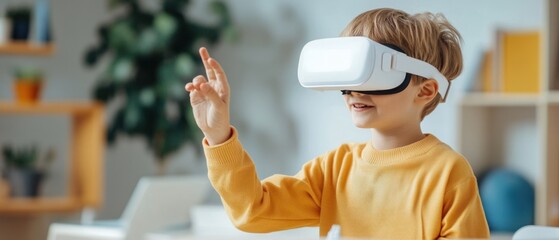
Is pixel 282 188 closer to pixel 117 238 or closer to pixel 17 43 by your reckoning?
pixel 117 238

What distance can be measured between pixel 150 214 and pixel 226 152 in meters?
2.25

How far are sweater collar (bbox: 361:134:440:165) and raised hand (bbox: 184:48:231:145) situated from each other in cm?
21

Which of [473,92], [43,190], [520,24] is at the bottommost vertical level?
[43,190]

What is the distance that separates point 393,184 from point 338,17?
10.4 ft

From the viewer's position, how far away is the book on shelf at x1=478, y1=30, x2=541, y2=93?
12.0 feet

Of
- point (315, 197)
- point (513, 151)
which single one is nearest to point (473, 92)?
point (513, 151)

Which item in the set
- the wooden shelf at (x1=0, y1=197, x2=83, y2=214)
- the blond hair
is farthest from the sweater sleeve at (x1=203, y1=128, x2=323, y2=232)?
the wooden shelf at (x1=0, y1=197, x2=83, y2=214)

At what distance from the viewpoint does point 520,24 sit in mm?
3754

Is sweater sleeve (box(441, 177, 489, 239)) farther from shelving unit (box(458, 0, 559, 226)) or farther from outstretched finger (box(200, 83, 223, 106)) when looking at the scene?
shelving unit (box(458, 0, 559, 226))

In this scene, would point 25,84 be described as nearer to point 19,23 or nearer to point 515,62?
point 19,23

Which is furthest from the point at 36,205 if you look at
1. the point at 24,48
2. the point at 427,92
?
the point at 427,92

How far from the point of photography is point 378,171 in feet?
4.15

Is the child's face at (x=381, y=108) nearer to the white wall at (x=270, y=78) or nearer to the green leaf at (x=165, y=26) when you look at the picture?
the white wall at (x=270, y=78)

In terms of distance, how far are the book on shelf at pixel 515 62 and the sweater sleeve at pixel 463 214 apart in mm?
2535
